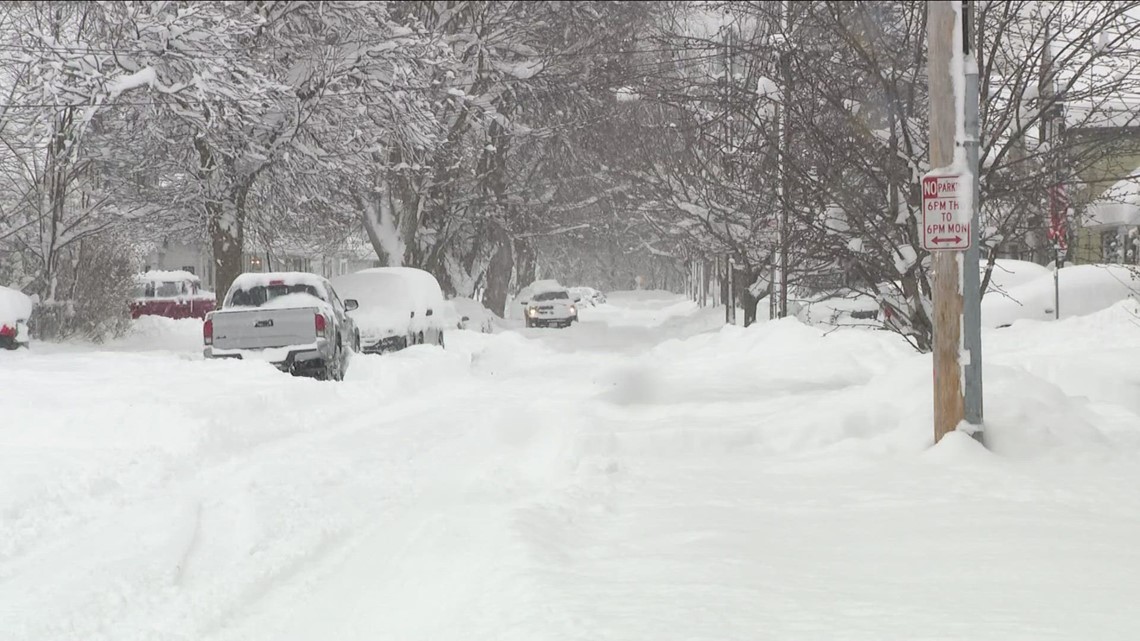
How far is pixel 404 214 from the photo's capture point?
3164cm

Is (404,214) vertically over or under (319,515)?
over

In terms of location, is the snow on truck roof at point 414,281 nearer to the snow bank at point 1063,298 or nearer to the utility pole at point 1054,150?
the snow bank at point 1063,298

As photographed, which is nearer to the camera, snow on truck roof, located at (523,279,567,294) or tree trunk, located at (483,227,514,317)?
tree trunk, located at (483,227,514,317)

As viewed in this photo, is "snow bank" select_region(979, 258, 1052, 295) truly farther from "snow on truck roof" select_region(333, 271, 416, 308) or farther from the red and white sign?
the red and white sign

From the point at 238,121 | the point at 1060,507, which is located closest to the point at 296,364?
the point at 238,121

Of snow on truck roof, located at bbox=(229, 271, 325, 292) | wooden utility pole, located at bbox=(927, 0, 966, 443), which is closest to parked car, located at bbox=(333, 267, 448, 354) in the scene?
snow on truck roof, located at bbox=(229, 271, 325, 292)

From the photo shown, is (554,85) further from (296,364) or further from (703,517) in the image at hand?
(703,517)

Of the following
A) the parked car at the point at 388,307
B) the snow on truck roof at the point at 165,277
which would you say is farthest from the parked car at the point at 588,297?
the parked car at the point at 388,307

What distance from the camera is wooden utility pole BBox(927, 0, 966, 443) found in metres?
8.05

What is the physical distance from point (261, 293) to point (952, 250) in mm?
12535

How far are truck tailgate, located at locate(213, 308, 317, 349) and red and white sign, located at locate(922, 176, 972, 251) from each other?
1022 centimetres

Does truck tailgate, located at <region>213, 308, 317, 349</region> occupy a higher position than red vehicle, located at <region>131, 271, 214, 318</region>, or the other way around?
red vehicle, located at <region>131, 271, 214, 318</region>

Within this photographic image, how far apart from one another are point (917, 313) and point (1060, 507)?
18.2 ft

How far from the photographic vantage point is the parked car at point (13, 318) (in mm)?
17609
